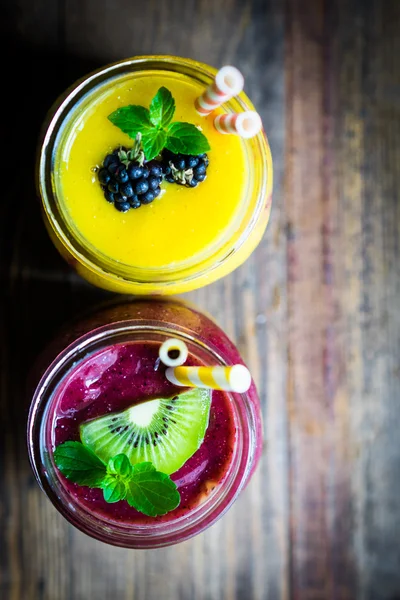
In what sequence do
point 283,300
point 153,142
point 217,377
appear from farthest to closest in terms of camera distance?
point 283,300 < point 153,142 < point 217,377

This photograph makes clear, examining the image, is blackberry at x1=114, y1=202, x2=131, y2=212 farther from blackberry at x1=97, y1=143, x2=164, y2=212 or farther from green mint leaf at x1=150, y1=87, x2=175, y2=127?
green mint leaf at x1=150, y1=87, x2=175, y2=127

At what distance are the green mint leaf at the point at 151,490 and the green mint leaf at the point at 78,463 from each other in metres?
0.05

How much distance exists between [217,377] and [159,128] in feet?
1.16

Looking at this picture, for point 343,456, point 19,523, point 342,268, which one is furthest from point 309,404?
point 19,523

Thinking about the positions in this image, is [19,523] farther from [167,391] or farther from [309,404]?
[309,404]

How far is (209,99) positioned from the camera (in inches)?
37.2

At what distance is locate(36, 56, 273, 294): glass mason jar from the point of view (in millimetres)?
998

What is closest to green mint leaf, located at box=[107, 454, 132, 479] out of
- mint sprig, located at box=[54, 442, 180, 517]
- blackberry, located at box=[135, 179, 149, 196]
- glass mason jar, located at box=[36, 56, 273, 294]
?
mint sprig, located at box=[54, 442, 180, 517]

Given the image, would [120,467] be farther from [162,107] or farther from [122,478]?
[162,107]

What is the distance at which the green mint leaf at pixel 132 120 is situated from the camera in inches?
37.5

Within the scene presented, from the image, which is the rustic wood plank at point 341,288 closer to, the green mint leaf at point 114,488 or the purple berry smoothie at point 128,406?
the purple berry smoothie at point 128,406

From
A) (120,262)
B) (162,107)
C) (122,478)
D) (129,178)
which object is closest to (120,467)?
(122,478)

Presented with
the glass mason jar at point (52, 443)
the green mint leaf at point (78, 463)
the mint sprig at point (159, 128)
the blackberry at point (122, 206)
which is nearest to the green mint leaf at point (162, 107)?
the mint sprig at point (159, 128)

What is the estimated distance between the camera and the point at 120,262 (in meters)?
1.01
